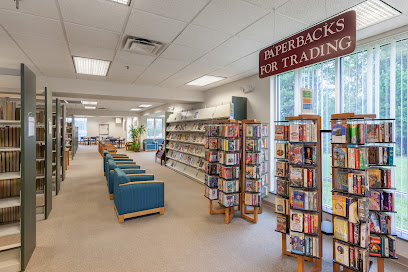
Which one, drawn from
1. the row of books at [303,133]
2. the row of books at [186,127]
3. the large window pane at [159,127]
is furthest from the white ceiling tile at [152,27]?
the large window pane at [159,127]

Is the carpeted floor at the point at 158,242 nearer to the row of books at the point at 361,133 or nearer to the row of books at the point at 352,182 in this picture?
the row of books at the point at 352,182

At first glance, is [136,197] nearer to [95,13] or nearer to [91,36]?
[91,36]

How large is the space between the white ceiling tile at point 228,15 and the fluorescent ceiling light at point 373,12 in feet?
3.77

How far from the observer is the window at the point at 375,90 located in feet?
9.71

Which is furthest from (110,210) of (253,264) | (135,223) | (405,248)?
(405,248)

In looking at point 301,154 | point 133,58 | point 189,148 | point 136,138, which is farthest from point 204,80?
point 136,138

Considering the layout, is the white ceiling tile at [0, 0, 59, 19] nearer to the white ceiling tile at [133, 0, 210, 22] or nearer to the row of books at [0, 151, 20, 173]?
the white ceiling tile at [133, 0, 210, 22]

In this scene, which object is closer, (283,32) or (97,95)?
(283,32)

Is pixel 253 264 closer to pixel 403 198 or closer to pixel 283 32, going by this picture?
pixel 403 198

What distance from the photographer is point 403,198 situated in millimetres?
2957

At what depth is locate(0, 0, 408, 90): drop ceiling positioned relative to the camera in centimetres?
243

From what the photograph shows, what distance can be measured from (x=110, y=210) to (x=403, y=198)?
4.91m

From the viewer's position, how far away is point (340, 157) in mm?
2203

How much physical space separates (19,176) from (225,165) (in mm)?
2822
